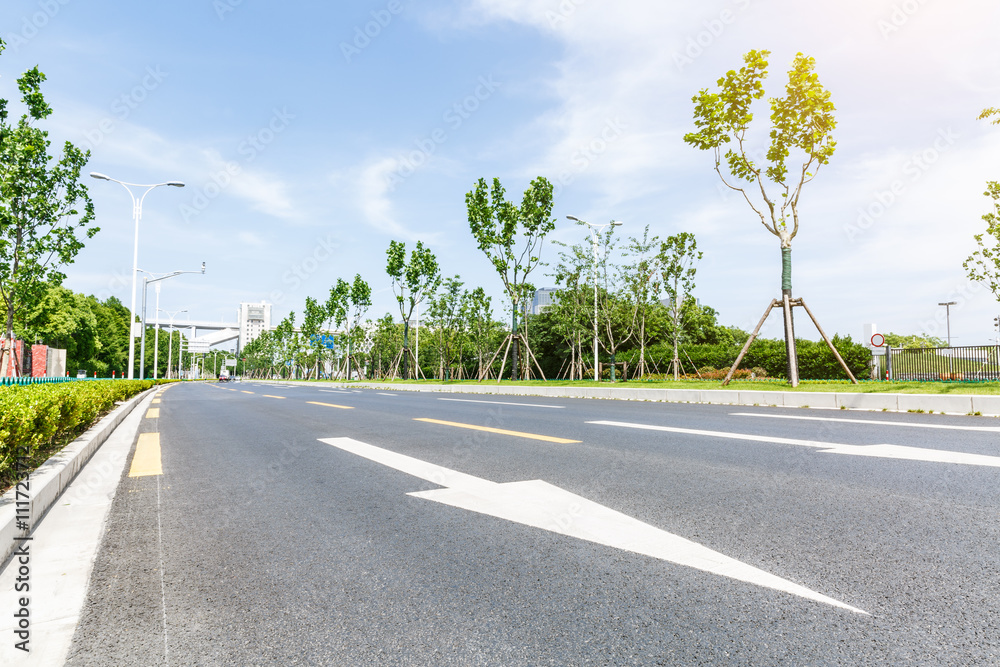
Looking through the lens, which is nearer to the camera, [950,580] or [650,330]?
[950,580]

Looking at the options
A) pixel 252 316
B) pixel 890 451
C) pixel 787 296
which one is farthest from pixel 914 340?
pixel 252 316

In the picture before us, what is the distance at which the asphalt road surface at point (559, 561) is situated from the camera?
2020mm

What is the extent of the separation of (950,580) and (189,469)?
596cm

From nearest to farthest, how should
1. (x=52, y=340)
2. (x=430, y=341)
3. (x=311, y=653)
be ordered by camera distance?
(x=311, y=653)
(x=52, y=340)
(x=430, y=341)

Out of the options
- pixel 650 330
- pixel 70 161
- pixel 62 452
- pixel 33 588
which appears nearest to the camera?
pixel 33 588

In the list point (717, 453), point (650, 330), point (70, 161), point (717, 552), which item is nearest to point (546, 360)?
point (650, 330)

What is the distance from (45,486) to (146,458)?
8.57 ft

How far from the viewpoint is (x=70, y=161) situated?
17.1 m

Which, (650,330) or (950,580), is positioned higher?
(650,330)

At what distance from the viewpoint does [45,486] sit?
4090mm

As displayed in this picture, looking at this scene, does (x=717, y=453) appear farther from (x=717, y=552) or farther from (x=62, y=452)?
(x=62, y=452)

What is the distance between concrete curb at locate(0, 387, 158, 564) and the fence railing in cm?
2574

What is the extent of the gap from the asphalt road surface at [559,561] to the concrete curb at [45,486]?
441 millimetres

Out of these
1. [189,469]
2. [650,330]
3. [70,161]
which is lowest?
[189,469]
